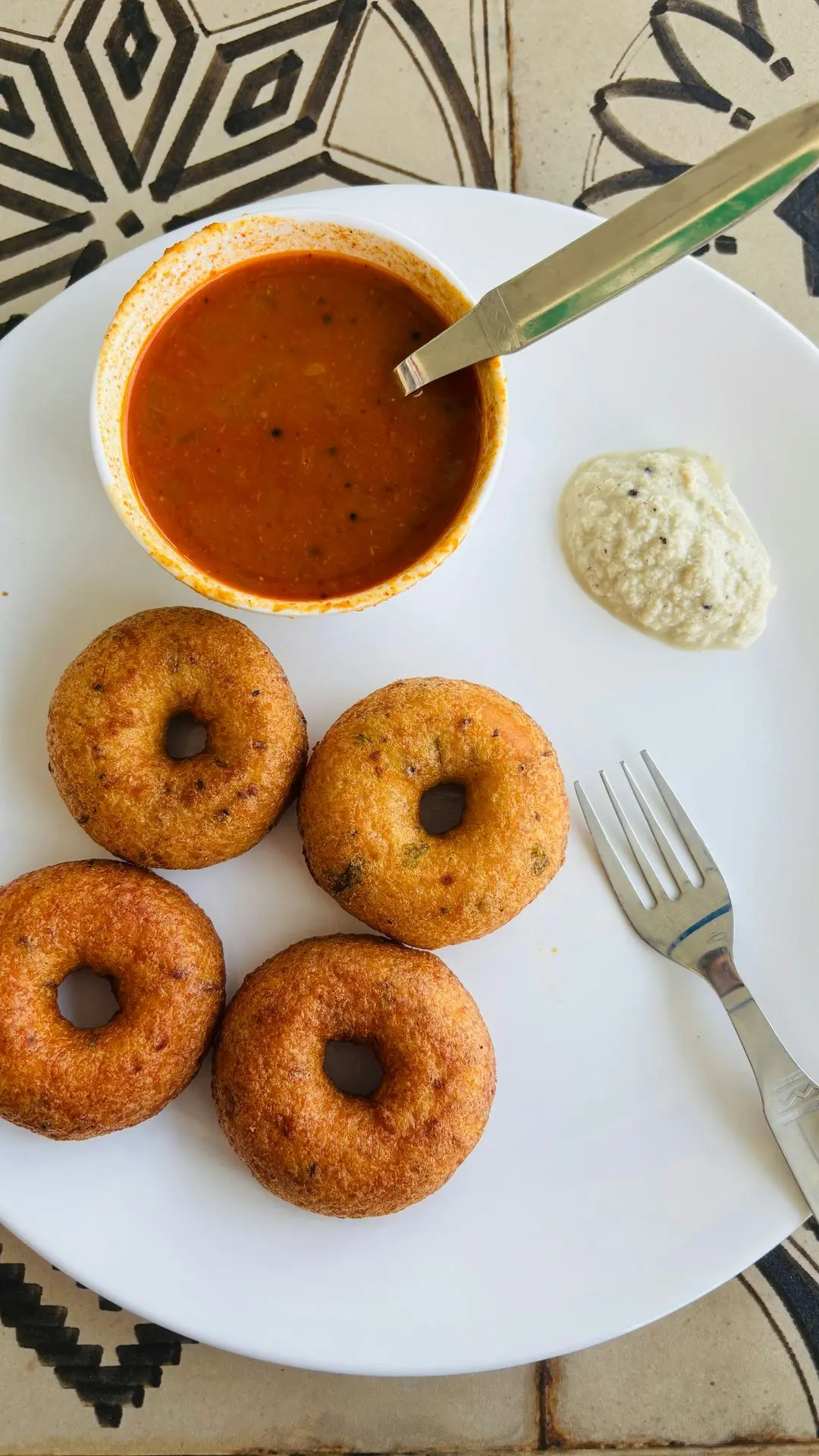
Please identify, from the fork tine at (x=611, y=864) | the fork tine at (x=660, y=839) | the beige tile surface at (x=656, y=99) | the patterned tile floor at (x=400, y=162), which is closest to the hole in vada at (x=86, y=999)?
the patterned tile floor at (x=400, y=162)

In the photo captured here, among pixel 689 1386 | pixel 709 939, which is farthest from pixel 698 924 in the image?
pixel 689 1386

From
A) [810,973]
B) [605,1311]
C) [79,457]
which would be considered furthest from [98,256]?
[605,1311]

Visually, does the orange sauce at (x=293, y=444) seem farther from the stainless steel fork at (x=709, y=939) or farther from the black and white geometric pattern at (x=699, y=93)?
the black and white geometric pattern at (x=699, y=93)

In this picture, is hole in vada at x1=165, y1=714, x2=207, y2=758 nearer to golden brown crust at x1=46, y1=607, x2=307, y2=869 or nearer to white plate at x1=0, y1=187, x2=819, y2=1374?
golden brown crust at x1=46, y1=607, x2=307, y2=869

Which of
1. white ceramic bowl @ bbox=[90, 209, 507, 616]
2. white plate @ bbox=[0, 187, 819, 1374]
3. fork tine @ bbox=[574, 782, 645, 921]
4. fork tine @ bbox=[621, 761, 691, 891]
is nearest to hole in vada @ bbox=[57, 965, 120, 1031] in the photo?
white plate @ bbox=[0, 187, 819, 1374]

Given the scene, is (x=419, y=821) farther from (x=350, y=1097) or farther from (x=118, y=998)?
(x=118, y=998)

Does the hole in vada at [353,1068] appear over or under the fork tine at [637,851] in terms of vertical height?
under
